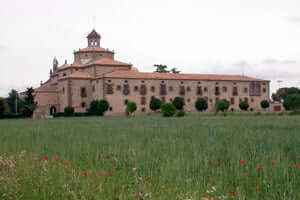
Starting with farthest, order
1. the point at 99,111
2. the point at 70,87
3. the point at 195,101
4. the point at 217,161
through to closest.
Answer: the point at 195,101 < the point at 70,87 < the point at 99,111 < the point at 217,161

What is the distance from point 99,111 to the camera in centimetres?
5931

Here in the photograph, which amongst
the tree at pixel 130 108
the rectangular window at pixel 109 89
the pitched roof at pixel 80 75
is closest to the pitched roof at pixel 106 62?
the pitched roof at pixel 80 75

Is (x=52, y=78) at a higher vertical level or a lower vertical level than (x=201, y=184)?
higher

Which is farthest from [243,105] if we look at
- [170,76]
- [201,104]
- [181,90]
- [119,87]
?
[119,87]

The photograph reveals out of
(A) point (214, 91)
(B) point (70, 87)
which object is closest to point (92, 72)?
(B) point (70, 87)

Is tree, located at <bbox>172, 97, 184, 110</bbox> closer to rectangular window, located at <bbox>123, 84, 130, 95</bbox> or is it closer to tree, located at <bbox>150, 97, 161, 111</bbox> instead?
tree, located at <bbox>150, 97, 161, 111</bbox>

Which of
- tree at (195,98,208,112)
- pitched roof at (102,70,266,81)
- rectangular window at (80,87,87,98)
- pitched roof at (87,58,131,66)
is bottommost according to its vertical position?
tree at (195,98,208,112)

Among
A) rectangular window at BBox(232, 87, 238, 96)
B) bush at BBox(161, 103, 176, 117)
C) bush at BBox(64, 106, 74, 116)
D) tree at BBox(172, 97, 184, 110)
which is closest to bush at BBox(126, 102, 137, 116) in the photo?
tree at BBox(172, 97, 184, 110)

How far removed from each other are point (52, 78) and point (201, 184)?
72.5 metres

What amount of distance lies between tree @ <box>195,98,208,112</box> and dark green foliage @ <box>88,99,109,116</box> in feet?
48.2

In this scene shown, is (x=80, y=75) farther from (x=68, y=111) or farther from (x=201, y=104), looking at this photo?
(x=201, y=104)

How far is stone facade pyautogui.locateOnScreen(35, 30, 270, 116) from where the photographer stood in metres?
63.5

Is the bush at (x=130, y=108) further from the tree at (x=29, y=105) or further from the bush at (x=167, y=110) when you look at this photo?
the tree at (x=29, y=105)

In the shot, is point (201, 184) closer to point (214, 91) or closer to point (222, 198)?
point (222, 198)
